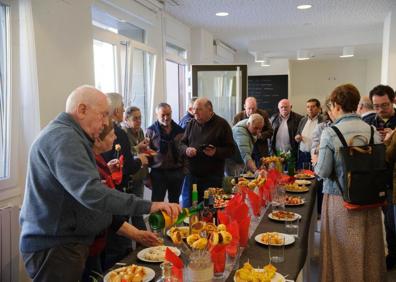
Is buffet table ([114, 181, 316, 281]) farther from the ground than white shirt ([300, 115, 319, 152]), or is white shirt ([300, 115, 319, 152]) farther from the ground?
white shirt ([300, 115, 319, 152])

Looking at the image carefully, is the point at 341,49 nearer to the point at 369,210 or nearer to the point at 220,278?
the point at 369,210

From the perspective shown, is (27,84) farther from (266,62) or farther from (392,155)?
(266,62)

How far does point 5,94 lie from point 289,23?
4813 mm

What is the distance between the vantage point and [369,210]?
2.36 meters

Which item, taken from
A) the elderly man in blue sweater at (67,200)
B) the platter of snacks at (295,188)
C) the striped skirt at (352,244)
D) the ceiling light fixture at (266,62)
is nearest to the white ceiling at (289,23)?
the ceiling light fixture at (266,62)

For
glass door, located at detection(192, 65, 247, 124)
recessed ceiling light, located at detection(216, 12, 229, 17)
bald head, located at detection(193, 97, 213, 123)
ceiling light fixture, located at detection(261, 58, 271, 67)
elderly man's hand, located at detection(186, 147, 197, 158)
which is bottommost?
elderly man's hand, located at detection(186, 147, 197, 158)

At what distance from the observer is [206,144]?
3.47 m

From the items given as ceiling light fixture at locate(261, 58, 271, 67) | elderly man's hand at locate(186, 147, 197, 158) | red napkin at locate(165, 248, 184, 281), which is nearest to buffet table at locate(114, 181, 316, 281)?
red napkin at locate(165, 248, 184, 281)

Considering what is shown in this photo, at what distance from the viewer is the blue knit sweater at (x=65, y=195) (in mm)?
1343

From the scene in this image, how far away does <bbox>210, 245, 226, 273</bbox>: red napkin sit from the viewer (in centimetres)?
139

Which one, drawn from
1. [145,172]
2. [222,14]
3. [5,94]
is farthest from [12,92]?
[222,14]

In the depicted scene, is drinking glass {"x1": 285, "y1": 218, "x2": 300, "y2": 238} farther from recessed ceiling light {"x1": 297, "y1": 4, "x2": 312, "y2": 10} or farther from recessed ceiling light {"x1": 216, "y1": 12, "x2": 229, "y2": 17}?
recessed ceiling light {"x1": 216, "y1": 12, "x2": 229, "y2": 17}

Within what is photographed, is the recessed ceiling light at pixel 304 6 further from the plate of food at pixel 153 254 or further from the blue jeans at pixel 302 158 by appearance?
the plate of food at pixel 153 254

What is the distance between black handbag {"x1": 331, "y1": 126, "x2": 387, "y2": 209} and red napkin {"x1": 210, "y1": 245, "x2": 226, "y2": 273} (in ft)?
3.81
